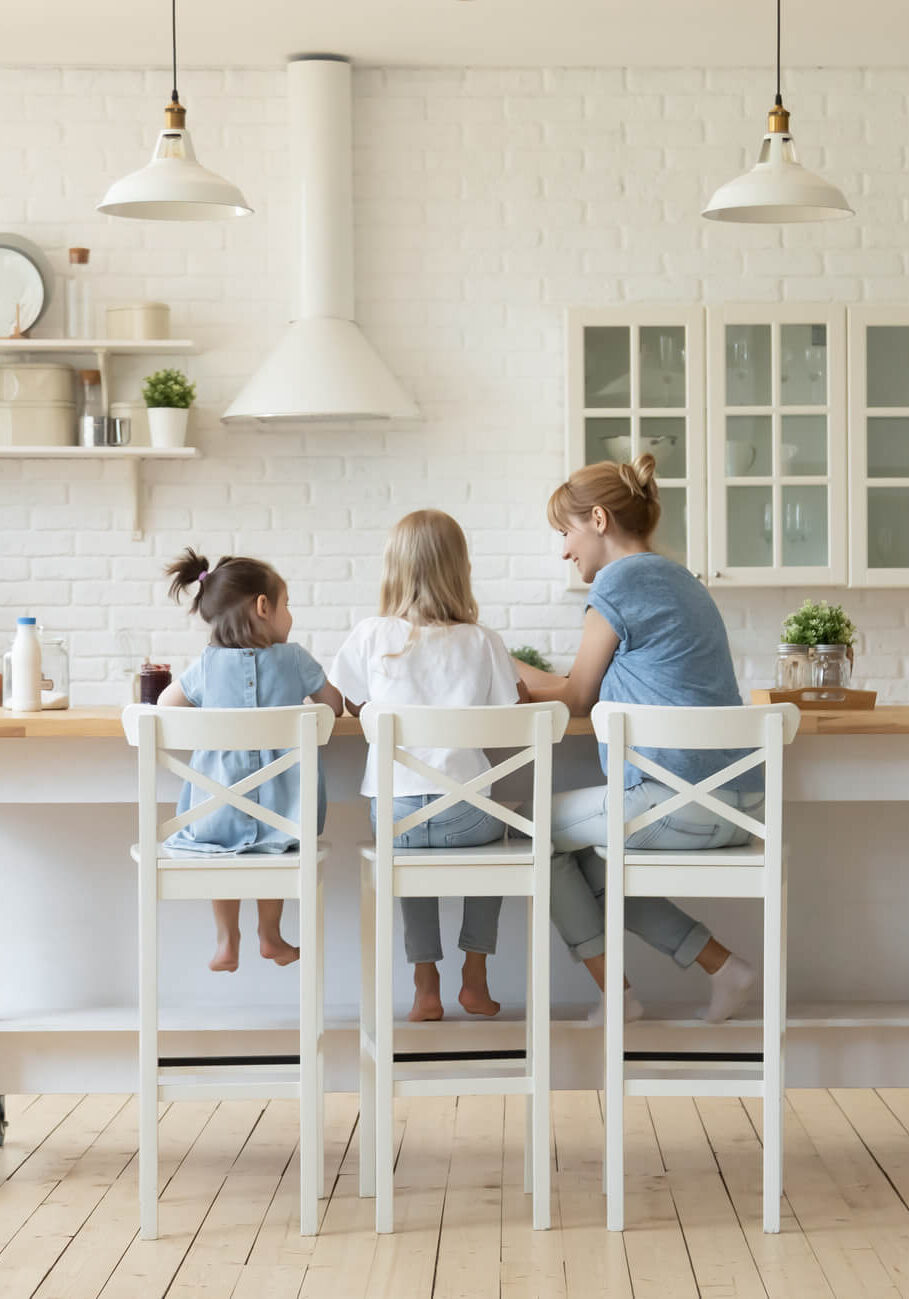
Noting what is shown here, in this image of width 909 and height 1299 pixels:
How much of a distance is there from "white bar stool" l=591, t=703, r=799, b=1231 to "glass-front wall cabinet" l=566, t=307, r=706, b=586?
1875 mm

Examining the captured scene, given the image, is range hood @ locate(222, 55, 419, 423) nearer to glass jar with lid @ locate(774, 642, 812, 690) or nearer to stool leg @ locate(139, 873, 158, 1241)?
glass jar with lid @ locate(774, 642, 812, 690)

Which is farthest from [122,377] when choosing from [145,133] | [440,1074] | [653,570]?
[440,1074]

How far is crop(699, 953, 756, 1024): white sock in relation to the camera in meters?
2.85

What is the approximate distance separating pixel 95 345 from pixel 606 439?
5.08 ft

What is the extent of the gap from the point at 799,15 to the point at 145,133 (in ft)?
6.50

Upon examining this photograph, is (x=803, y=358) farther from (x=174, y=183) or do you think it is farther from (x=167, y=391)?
(x=174, y=183)

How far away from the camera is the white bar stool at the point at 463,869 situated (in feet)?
8.22

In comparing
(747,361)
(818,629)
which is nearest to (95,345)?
(747,361)

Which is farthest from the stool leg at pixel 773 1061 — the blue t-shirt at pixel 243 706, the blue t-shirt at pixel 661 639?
the blue t-shirt at pixel 243 706

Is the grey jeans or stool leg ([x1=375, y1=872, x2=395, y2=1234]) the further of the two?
the grey jeans

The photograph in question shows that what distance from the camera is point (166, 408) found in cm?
439

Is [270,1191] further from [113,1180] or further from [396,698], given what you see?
[396,698]

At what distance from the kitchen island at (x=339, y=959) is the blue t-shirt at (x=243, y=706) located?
26cm

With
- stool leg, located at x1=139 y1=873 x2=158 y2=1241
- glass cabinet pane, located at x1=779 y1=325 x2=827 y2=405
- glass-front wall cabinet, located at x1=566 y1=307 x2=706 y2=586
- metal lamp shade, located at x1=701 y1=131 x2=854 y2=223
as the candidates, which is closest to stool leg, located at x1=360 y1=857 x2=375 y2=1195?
Result: stool leg, located at x1=139 y1=873 x2=158 y2=1241
